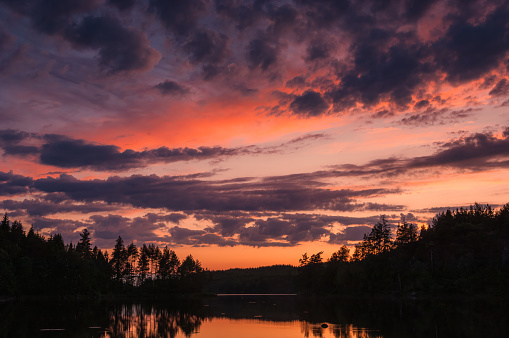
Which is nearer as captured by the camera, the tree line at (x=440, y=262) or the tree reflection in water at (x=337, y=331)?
the tree reflection in water at (x=337, y=331)

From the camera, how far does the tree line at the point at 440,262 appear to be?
435ft

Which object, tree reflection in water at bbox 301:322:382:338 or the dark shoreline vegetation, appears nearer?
tree reflection in water at bbox 301:322:382:338

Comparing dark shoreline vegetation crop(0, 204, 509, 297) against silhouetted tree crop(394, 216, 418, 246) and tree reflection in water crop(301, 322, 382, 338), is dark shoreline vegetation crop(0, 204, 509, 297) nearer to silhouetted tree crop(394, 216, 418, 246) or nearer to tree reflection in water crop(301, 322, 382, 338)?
silhouetted tree crop(394, 216, 418, 246)

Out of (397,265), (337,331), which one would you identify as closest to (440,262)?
(397,265)

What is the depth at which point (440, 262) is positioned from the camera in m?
146

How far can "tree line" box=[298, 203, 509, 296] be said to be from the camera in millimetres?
132625

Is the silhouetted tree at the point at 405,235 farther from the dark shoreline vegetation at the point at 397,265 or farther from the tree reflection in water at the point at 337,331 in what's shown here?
the tree reflection in water at the point at 337,331

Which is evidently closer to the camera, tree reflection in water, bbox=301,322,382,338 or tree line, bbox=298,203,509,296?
tree reflection in water, bbox=301,322,382,338

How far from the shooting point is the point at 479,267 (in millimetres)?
135500

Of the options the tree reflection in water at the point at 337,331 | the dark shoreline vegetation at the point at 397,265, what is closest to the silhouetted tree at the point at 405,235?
the dark shoreline vegetation at the point at 397,265

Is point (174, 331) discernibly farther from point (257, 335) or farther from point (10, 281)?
point (10, 281)

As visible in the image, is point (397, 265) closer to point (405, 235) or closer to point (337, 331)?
point (405, 235)

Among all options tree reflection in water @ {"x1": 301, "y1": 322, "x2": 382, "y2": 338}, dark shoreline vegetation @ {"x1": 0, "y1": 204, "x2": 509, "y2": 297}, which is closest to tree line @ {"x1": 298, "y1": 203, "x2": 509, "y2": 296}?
dark shoreline vegetation @ {"x1": 0, "y1": 204, "x2": 509, "y2": 297}

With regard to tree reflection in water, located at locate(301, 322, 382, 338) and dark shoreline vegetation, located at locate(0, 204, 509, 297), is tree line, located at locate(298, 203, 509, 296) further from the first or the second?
tree reflection in water, located at locate(301, 322, 382, 338)
